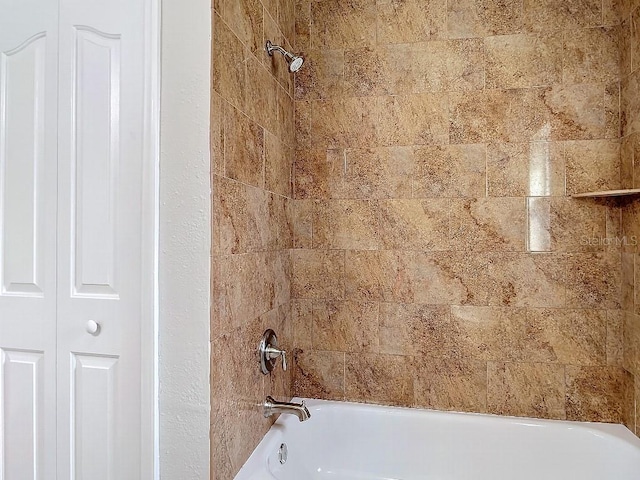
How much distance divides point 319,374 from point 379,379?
0.97ft

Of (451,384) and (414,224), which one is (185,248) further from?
(451,384)

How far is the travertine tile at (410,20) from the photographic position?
204cm

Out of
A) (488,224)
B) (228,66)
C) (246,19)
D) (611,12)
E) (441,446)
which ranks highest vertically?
(611,12)

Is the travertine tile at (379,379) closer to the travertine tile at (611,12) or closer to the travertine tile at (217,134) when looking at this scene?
the travertine tile at (217,134)

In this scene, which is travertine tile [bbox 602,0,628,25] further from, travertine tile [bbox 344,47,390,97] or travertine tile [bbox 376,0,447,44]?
travertine tile [bbox 344,47,390,97]

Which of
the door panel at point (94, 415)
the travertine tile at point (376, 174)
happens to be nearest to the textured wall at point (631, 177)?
the travertine tile at point (376, 174)

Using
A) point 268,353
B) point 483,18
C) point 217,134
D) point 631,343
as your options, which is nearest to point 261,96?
point 217,134

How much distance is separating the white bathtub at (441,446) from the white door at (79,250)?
67cm

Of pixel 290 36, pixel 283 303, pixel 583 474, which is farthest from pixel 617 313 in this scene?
pixel 290 36

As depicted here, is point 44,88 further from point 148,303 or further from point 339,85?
point 339,85

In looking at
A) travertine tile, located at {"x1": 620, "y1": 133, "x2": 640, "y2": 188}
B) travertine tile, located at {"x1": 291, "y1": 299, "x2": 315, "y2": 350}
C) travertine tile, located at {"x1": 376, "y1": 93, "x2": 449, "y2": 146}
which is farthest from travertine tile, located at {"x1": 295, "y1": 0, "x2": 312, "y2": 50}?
travertine tile, located at {"x1": 620, "y1": 133, "x2": 640, "y2": 188}

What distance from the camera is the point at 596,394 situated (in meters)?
1.91

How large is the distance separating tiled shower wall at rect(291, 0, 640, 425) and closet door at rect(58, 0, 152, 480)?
1.02 meters

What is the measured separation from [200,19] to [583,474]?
224 centimetres
